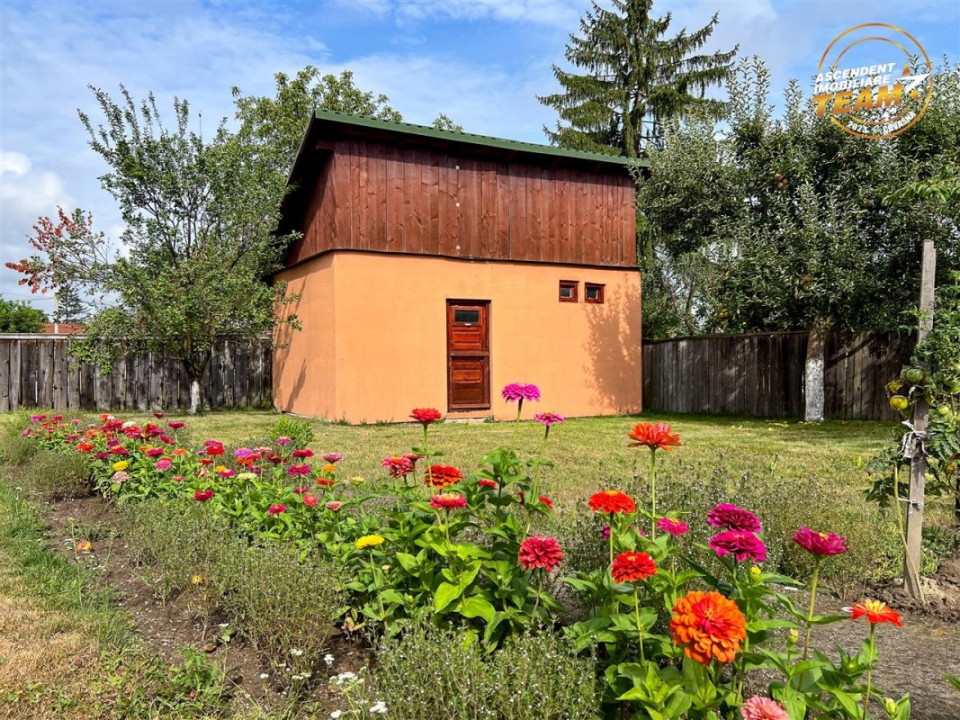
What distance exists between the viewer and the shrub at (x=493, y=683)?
5.96 ft

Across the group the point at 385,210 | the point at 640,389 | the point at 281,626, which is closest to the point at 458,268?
the point at 385,210

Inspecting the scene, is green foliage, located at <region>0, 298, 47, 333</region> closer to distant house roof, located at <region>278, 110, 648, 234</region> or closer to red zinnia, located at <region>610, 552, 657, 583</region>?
distant house roof, located at <region>278, 110, 648, 234</region>

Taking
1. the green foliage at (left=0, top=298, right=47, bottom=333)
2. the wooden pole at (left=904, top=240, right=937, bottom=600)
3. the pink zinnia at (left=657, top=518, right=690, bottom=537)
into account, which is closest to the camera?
the pink zinnia at (left=657, top=518, right=690, bottom=537)

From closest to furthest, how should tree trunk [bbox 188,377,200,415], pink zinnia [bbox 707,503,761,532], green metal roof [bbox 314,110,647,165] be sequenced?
pink zinnia [bbox 707,503,761,532]
green metal roof [bbox 314,110,647,165]
tree trunk [bbox 188,377,200,415]

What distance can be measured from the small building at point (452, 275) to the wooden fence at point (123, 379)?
1.33 metres

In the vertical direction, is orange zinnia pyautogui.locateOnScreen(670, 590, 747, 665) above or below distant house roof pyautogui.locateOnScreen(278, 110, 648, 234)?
below

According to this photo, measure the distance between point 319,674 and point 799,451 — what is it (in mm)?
7100

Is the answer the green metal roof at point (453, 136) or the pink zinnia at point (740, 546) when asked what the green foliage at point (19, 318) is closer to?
the green metal roof at point (453, 136)

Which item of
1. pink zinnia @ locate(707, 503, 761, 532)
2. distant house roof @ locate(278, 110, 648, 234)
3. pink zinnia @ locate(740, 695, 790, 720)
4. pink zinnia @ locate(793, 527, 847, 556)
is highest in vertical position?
distant house roof @ locate(278, 110, 648, 234)

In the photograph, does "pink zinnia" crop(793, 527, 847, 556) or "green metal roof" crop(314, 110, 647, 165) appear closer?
"pink zinnia" crop(793, 527, 847, 556)

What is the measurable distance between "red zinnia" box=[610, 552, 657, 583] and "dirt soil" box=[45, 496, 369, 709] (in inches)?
48.6

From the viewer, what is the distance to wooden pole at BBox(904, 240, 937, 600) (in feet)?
10.8

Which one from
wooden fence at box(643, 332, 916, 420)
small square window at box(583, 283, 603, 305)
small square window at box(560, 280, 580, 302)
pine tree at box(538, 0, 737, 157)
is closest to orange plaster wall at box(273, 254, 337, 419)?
small square window at box(560, 280, 580, 302)

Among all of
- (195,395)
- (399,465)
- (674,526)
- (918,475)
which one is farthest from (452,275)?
(674,526)
